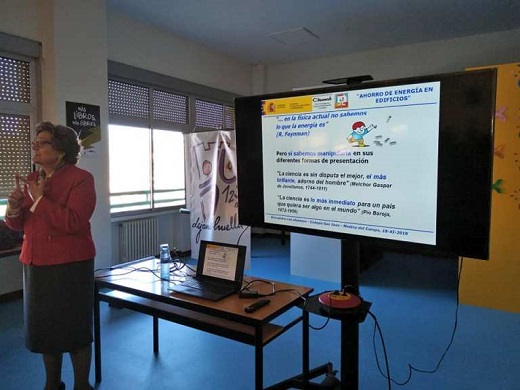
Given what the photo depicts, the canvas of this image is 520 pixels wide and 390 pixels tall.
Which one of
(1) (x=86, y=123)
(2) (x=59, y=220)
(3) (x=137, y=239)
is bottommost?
(3) (x=137, y=239)

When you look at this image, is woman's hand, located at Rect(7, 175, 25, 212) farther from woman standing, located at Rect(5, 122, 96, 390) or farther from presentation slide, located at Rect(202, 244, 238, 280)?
presentation slide, located at Rect(202, 244, 238, 280)

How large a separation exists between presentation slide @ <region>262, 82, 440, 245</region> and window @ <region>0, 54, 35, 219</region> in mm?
2892

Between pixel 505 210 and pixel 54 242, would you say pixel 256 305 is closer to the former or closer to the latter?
pixel 54 242

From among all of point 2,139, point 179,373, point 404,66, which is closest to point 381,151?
point 179,373

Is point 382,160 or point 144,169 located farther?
point 144,169

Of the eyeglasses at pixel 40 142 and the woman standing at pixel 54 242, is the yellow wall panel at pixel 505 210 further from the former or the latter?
the eyeglasses at pixel 40 142

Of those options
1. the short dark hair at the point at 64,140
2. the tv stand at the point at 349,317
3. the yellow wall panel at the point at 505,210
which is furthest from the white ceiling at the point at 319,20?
the tv stand at the point at 349,317

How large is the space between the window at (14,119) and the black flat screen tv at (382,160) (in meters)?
→ 2.74

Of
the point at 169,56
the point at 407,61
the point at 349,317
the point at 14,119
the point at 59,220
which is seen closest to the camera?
the point at 349,317

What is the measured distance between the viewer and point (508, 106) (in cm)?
321

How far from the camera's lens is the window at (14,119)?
3.42 meters

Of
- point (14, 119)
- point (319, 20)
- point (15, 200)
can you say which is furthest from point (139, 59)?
point (15, 200)

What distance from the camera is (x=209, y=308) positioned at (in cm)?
162

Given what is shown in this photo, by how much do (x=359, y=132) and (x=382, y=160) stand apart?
150 millimetres
